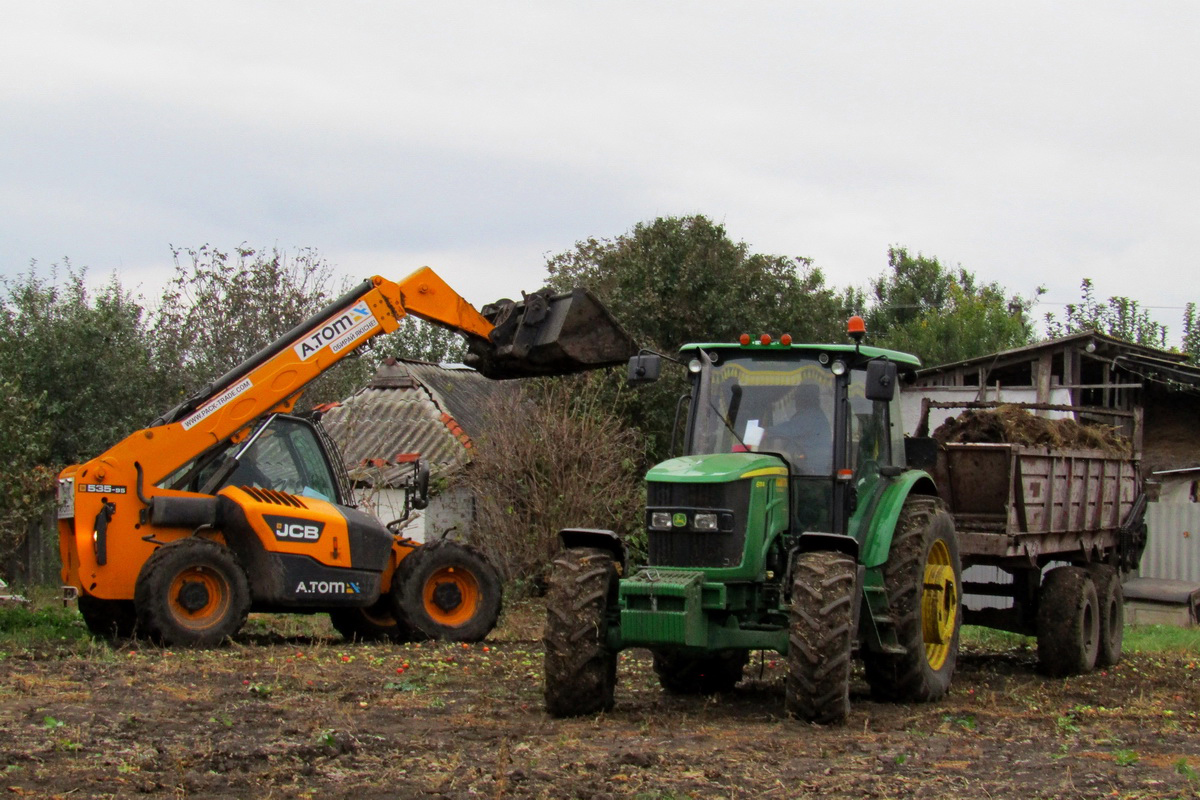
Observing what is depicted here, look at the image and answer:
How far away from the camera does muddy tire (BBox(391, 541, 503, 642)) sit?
12672 mm

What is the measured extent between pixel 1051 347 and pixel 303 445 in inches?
538

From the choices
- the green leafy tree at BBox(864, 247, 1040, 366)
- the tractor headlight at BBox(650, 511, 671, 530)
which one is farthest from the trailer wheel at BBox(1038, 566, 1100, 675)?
the green leafy tree at BBox(864, 247, 1040, 366)

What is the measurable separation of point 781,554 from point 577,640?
1.51 metres

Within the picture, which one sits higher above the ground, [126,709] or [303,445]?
[303,445]

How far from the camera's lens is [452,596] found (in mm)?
13000

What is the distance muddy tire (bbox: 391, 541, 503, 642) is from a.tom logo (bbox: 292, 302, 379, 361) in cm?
209

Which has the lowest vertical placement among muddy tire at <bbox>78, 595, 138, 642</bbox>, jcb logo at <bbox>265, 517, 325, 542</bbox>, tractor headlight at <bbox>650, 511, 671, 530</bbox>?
muddy tire at <bbox>78, 595, 138, 642</bbox>

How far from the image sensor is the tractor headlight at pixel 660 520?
8.60 metres

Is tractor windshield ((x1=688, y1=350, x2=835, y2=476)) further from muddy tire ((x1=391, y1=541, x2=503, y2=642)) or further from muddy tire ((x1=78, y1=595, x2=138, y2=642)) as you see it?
muddy tire ((x1=78, y1=595, x2=138, y2=642))

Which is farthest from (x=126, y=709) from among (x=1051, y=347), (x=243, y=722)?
(x=1051, y=347)

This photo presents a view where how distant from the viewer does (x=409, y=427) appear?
2581 centimetres

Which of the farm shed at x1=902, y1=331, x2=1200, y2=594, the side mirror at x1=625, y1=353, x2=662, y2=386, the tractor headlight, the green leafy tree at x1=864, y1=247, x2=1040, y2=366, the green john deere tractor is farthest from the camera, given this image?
the green leafy tree at x1=864, y1=247, x2=1040, y2=366

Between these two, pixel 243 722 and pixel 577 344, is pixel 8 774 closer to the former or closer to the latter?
pixel 243 722

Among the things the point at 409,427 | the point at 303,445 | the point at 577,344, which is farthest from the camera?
the point at 409,427
